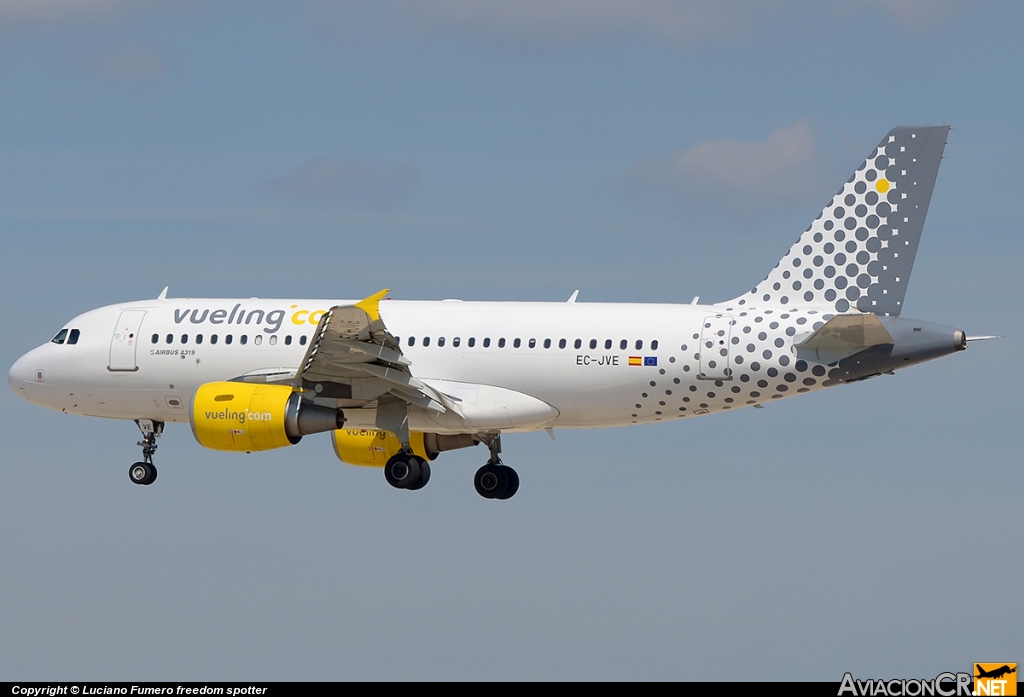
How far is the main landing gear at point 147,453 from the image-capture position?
49.3 meters

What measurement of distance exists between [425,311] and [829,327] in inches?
435

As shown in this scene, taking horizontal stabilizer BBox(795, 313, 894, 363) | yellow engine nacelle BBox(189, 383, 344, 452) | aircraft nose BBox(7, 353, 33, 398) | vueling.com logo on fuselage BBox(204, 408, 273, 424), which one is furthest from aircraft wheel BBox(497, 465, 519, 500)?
aircraft nose BBox(7, 353, 33, 398)

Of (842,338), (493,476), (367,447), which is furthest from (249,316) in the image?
(842,338)

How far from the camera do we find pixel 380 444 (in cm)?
4959

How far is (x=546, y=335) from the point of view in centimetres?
4472

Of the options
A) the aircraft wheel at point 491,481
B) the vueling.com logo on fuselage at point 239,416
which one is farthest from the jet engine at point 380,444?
the vueling.com logo on fuselage at point 239,416

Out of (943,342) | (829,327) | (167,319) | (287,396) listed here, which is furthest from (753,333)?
(167,319)

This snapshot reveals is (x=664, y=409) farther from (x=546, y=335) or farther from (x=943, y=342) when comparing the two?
(x=943, y=342)

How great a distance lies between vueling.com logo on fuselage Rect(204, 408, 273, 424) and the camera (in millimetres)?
43188

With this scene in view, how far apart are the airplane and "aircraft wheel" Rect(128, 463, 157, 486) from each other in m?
2.51

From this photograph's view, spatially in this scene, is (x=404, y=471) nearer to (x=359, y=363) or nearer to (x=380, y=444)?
(x=380, y=444)

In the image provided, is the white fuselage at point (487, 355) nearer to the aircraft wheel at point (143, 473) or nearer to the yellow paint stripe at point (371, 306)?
the aircraft wheel at point (143, 473)

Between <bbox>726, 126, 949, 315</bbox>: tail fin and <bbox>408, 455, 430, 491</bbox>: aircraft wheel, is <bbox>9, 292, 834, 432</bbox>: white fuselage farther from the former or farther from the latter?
<bbox>408, 455, 430, 491</bbox>: aircraft wheel

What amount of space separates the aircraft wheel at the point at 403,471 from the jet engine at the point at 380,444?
2313mm
